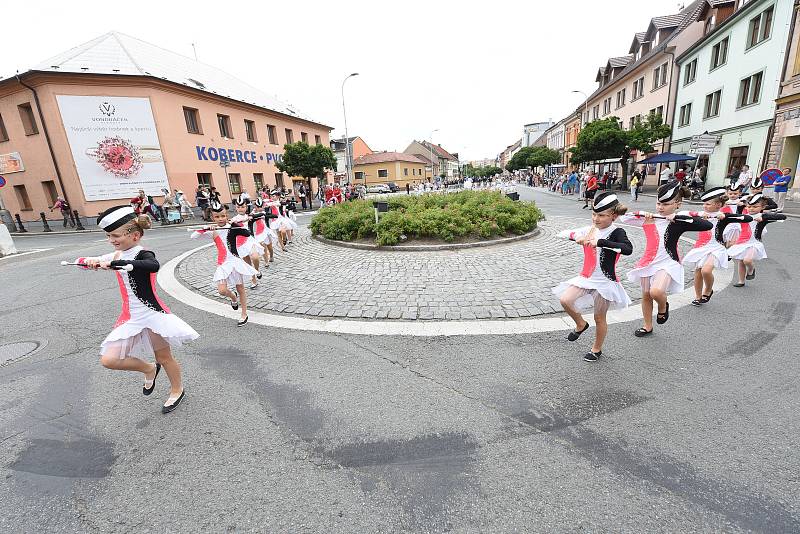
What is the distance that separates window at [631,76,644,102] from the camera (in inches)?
1309

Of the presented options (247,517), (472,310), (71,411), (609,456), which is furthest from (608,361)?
(71,411)

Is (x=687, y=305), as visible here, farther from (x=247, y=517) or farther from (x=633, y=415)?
→ (x=247, y=517)

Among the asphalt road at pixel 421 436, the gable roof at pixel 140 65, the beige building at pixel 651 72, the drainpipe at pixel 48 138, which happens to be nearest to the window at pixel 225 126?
the gable roof at pixel 140 65

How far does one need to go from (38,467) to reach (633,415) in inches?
181

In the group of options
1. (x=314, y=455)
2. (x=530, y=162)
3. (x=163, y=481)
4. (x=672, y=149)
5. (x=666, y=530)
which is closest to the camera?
(x=666, y=530)

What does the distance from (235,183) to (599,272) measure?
91.3ft

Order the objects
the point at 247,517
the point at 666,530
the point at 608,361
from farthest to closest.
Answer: the point at 608,361 < the point at 247,517 < the point at 666,530

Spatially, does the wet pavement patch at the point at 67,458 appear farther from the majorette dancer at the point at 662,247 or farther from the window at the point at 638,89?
the window at the point at 638,89

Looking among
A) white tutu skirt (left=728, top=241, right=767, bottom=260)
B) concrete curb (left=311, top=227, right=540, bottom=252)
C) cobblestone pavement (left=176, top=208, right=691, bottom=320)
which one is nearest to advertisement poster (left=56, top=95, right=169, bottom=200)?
cobblestone pavement (left=176, top=208, right=691, bottom=320)

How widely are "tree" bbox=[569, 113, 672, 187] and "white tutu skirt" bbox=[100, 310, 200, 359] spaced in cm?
2972

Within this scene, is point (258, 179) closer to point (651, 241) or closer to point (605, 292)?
point (651, 241)

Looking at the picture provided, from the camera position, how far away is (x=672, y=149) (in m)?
29.2

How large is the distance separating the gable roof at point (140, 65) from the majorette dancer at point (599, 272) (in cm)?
2508

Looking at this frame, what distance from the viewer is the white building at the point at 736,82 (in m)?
18.8
